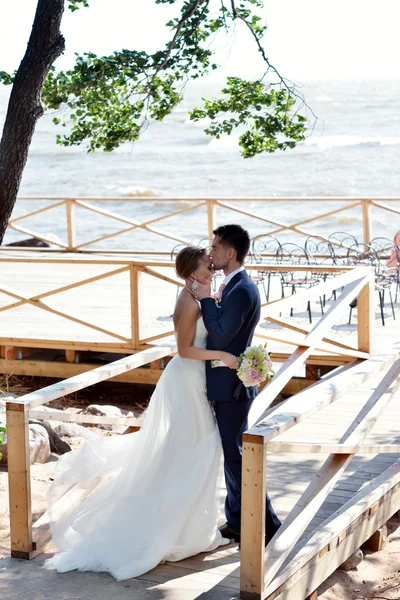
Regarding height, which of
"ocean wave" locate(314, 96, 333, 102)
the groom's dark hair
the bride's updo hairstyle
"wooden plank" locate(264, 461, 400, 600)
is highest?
"ocean wave" locate(314, 96, 333, 102)

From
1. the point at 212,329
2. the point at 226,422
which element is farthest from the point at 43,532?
the point at 212,329

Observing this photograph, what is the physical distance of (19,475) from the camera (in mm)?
4449

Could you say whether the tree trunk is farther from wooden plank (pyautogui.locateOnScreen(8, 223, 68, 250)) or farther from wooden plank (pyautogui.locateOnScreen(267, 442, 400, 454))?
wooden plank (pyautogui.locateOnScreen(8, 223, 68, 250))

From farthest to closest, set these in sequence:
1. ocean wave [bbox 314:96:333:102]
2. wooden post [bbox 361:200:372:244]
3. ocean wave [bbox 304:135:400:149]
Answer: ocean wave [bbox 314:96:333:102], ocean wave [bbox 304:135:400:149], wooden post [bbox 361:200:372:244]

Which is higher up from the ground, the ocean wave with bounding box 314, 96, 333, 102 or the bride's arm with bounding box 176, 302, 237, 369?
the ocean wave with bounding box 314, 96, 333, 102

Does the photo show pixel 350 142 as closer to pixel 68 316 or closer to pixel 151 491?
pixel 68 316

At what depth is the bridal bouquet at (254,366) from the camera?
433 centimetres

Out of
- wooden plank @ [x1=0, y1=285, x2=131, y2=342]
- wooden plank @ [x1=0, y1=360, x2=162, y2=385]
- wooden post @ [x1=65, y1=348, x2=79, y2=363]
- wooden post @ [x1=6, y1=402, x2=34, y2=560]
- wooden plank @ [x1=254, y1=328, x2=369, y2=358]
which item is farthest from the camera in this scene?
wooden post @ [x1=65, y1=348, x2=79, y2=363]

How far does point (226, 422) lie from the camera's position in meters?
4.57

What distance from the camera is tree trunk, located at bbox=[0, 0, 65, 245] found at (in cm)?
568

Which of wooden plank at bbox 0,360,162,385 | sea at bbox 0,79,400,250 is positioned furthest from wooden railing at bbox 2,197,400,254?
wooden plank at bbox 0,360,162,385

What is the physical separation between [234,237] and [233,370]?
67 centimetres

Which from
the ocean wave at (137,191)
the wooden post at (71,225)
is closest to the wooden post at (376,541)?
the wooden post at (71,225)

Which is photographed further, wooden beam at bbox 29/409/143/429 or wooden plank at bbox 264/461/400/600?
wooden beam at bbox 29/409/143/429
